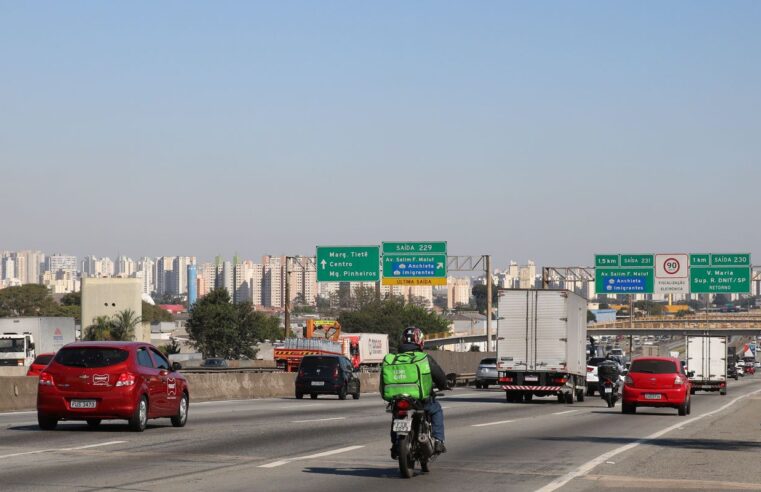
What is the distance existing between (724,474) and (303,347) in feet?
202

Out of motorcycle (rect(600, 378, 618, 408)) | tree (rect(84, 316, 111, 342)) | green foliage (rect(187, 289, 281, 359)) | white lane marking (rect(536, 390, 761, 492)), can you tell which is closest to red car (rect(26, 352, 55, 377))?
motorcycle (rect(600, 378, 618, 408))

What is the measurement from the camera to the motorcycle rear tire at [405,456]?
49.5ft

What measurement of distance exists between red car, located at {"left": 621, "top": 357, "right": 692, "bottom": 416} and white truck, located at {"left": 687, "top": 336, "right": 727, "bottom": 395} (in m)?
27.7

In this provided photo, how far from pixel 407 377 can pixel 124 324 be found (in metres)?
121

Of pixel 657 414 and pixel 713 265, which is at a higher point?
pixel 713 265

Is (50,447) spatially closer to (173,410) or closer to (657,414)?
(173,410)

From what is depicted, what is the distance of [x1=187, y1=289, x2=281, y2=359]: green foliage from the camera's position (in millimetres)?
144250

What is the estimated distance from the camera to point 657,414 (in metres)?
35.8

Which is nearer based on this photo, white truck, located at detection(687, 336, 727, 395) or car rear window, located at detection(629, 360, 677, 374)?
car rear window, located at detection(629, 360, 677, 374)

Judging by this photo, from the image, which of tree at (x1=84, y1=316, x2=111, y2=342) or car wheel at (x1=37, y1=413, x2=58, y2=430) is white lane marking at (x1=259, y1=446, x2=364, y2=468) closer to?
car wheel at (x1=37, y1=413, x2=58, y2=430)

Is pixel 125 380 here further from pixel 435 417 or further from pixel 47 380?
pixel 435 417

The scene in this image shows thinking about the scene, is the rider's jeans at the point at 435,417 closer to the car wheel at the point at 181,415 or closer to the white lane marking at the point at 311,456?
the white lane marking at the point at 311,456

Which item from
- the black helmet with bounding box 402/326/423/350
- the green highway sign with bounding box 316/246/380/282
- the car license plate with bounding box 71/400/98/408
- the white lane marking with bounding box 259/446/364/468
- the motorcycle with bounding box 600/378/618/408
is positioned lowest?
the motorcycle with bounding box 600/378/618/408

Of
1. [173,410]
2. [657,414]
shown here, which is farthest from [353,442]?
[657,414]
